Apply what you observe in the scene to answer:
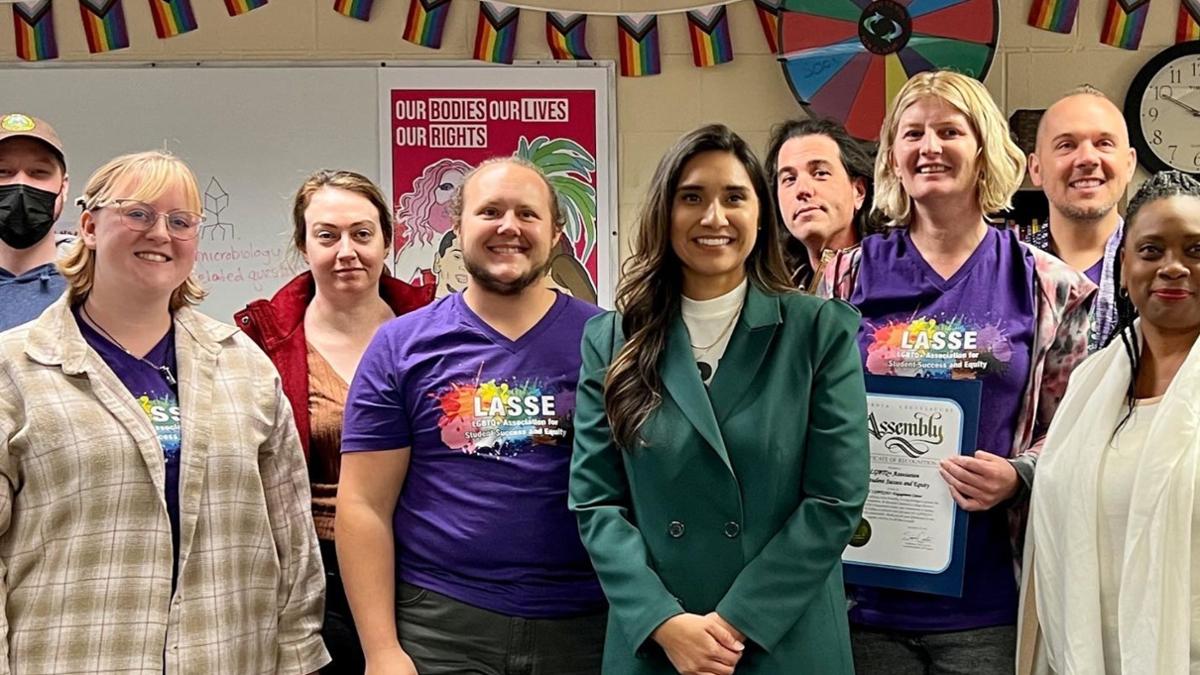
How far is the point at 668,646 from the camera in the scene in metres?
1.68

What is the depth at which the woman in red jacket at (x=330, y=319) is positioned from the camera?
2.22 meters

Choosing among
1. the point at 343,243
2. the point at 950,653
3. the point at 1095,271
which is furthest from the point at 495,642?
the point at 1095,271

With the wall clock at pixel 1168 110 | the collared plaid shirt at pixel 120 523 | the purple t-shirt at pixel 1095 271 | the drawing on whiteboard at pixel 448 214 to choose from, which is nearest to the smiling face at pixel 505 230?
the collared plaid shirt at pixel 120 523

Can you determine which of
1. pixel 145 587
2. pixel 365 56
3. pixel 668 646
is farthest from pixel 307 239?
pixel 365 56

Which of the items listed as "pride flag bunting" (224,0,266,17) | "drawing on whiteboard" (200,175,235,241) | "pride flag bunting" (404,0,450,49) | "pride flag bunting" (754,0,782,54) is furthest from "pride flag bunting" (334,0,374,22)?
"pride flag bunting" (754,0,782,54)

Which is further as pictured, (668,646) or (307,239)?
(307,239)

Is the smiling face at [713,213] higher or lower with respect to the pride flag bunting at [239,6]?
lower

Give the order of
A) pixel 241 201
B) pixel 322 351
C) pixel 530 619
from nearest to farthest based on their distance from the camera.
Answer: pixel 530 619 → pixel 322 351 → pixel 241 201

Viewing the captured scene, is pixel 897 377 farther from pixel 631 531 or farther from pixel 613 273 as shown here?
pixel 613 273

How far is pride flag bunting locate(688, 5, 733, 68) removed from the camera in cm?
396

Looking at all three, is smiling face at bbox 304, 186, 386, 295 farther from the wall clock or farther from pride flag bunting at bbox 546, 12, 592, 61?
the wall clock

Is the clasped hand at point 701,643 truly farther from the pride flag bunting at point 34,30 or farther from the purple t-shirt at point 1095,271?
the pride flag bunting at point 34,30

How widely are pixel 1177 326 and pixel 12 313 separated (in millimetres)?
2161

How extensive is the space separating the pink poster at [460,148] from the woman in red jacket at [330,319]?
145 cm
